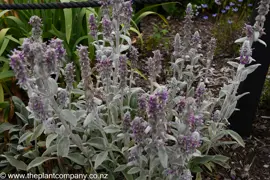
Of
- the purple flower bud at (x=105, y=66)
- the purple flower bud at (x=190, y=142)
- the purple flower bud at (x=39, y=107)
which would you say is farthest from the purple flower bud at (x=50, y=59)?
the purple flower bud at (x=190, y=142)

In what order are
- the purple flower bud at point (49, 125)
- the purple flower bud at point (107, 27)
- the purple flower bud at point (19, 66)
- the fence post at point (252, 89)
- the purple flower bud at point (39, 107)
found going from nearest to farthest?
the purple flower bud at point (19, 66) → the purple flower bud at point (39, 107) → the purple flower bud at point (49, 125) → the purple flower bud at point (107, 27) → the fence post at point (252, 89)

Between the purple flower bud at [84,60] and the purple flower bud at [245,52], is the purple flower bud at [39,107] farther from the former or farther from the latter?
the purple flower bud at [245,52]

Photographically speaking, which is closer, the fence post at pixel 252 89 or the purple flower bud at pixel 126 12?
the purple flower bud at pixel 126 12

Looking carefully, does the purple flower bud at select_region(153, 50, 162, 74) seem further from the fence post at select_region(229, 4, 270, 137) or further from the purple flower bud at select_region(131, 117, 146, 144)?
the fence post at select_region(229, 4, 270, 137)

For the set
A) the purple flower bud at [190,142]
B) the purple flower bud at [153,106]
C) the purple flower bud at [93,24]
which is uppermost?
the purple flower bud at [93,24]

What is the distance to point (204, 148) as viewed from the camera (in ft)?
8.36

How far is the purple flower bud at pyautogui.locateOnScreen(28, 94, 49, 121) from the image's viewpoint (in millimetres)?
1760

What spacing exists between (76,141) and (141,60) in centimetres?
176

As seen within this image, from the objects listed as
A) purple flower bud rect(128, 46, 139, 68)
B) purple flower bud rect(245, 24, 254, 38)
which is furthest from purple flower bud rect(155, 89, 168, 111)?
purple flower bud rect(245, 24, 254, 38)

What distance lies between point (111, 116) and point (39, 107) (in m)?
0.67

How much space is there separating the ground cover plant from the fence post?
0.24 m

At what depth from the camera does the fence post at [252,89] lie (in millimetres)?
2553

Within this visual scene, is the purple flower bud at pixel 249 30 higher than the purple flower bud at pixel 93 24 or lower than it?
higher

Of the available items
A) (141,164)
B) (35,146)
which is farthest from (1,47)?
(141,164)
